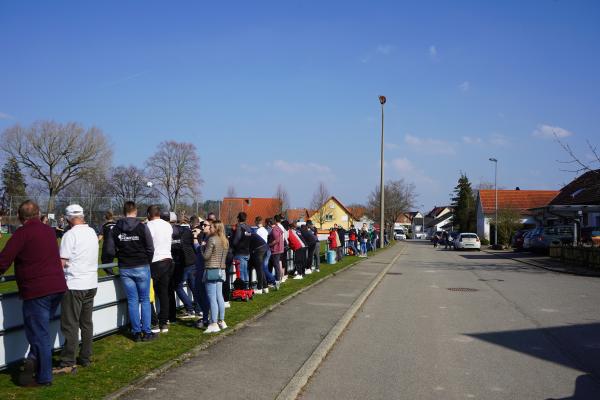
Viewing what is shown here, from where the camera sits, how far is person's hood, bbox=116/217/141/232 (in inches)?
302

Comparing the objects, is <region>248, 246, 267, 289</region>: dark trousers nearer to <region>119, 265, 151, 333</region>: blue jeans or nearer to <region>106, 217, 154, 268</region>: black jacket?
<region>119, 265, 151, 333</region>: blue jeans

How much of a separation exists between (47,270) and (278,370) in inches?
109

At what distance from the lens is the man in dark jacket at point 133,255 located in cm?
769

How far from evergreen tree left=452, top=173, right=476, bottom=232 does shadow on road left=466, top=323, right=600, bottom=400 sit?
68550 millimetres

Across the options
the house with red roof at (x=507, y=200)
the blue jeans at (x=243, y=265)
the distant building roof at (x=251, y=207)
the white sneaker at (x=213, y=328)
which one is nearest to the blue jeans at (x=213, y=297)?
the white sneaker at (x=213, y=328)

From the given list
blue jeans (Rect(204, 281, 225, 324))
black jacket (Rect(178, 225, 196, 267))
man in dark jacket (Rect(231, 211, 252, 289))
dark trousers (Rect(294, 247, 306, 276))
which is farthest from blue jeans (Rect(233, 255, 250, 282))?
dark trousers (Rect(294, 247, 306, 276))

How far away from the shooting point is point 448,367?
6.88m

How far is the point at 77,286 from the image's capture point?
21.1ft

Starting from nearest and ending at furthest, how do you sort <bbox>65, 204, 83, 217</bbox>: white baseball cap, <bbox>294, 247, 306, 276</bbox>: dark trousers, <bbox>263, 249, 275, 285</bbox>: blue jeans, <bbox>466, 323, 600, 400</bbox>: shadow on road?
<bbox>466, 323, 600, 400</bbox>: shadow on road < <bbox>65, 204, 83, 217</bbox>: white baseball cap < <bbox>263, 249, 275, 285</bbox>: blue jeans < <bbox>294, 247, 306, 276</bbox>: dark trousers

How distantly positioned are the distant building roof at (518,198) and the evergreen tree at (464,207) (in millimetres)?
4971

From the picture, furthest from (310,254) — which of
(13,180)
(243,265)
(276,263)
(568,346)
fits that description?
(13,180)

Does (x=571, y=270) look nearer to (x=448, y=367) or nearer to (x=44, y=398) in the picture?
(x=448, y=367)

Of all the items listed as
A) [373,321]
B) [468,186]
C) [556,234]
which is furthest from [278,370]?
[468,186]

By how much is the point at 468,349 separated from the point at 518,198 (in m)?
69.7
